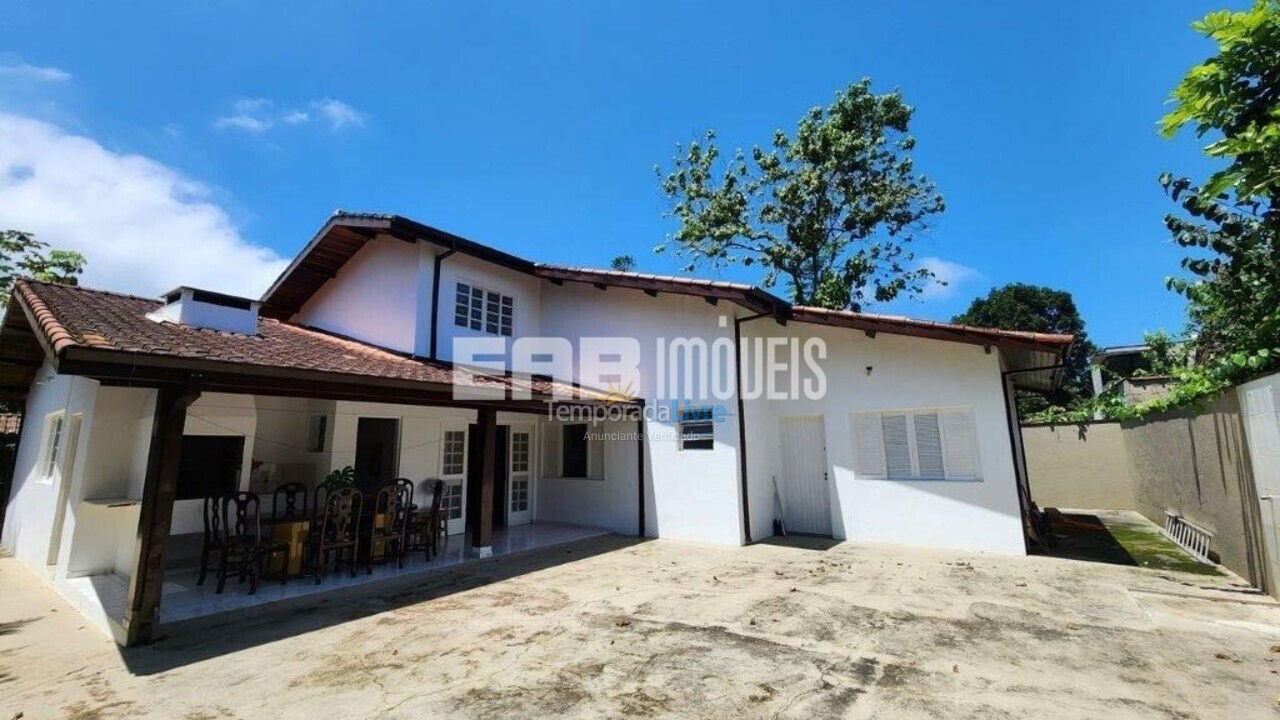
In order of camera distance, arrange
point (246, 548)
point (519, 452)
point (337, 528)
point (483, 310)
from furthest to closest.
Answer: point (519, 452), point (483, 310), point (337, 528), point (246, 548)

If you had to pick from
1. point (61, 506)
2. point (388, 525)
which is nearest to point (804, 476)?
point (388, 525)

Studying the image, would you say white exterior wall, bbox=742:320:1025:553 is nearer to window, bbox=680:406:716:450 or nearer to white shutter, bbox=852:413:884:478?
white shutter, bbox=852:413:884:478

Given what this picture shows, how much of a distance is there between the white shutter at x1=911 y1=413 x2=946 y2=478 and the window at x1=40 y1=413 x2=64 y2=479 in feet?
46.8

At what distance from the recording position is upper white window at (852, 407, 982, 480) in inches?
361

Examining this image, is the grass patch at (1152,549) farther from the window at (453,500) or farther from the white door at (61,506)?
the white door at (61,506)

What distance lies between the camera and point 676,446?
10586mm

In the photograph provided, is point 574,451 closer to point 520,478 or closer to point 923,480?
point 520,478

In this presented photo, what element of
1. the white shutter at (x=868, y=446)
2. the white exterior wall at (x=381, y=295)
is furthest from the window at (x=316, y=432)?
the white shutter at (x=868, y=446)

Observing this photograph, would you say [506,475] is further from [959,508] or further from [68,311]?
[959,508]

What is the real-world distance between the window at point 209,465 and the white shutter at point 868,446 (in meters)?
11.1

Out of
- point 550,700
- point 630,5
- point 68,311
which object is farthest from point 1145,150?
point 68,311

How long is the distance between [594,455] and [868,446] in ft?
18.8

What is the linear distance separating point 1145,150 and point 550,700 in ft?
46.6

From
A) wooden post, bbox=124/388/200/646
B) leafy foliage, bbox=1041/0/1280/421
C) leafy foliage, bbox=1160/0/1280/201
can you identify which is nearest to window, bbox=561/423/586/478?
wooden post, bbox=124/388/200/646
